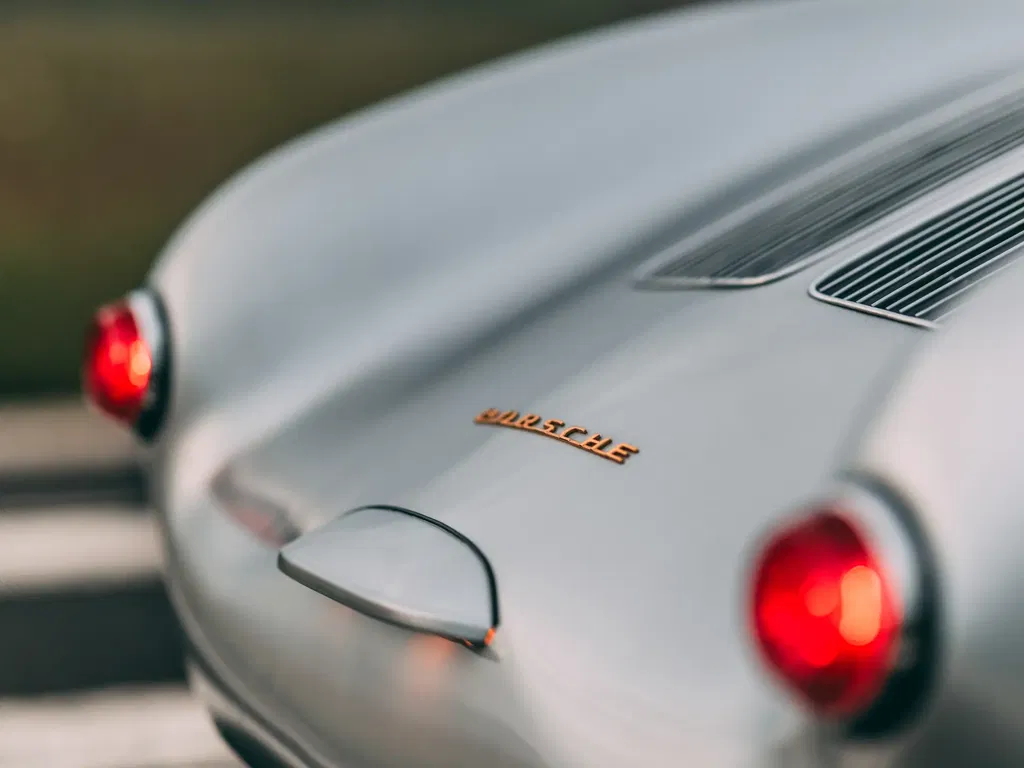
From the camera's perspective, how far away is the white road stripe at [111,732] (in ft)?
7.00

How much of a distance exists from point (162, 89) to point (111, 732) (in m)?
4.76

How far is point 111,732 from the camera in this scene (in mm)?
2227

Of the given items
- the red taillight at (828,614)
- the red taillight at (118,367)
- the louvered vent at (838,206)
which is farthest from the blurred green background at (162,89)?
the red taillight at (828,614)

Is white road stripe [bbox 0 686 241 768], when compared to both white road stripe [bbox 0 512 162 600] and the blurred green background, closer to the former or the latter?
white road stripe [bbox 0 512 162 600]

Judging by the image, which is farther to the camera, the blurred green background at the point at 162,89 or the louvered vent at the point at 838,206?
the blurred green background at the point at 162,89

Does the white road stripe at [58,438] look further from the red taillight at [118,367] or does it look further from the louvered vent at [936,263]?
the louvered vent at [936,263]

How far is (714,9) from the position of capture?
2.24m

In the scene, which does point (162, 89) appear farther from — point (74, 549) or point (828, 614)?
point (828, 614)

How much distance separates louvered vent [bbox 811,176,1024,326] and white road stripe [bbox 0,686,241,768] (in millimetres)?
1314

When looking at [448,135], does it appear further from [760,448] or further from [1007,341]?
[1007,341]

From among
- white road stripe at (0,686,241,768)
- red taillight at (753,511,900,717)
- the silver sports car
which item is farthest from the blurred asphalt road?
red taillight at (753,511,900,717)

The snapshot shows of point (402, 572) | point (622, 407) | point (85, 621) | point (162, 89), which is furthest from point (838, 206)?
point (162, 89)

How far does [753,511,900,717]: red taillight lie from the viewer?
81 centimetres

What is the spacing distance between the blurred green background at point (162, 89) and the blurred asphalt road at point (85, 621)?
166 cm
